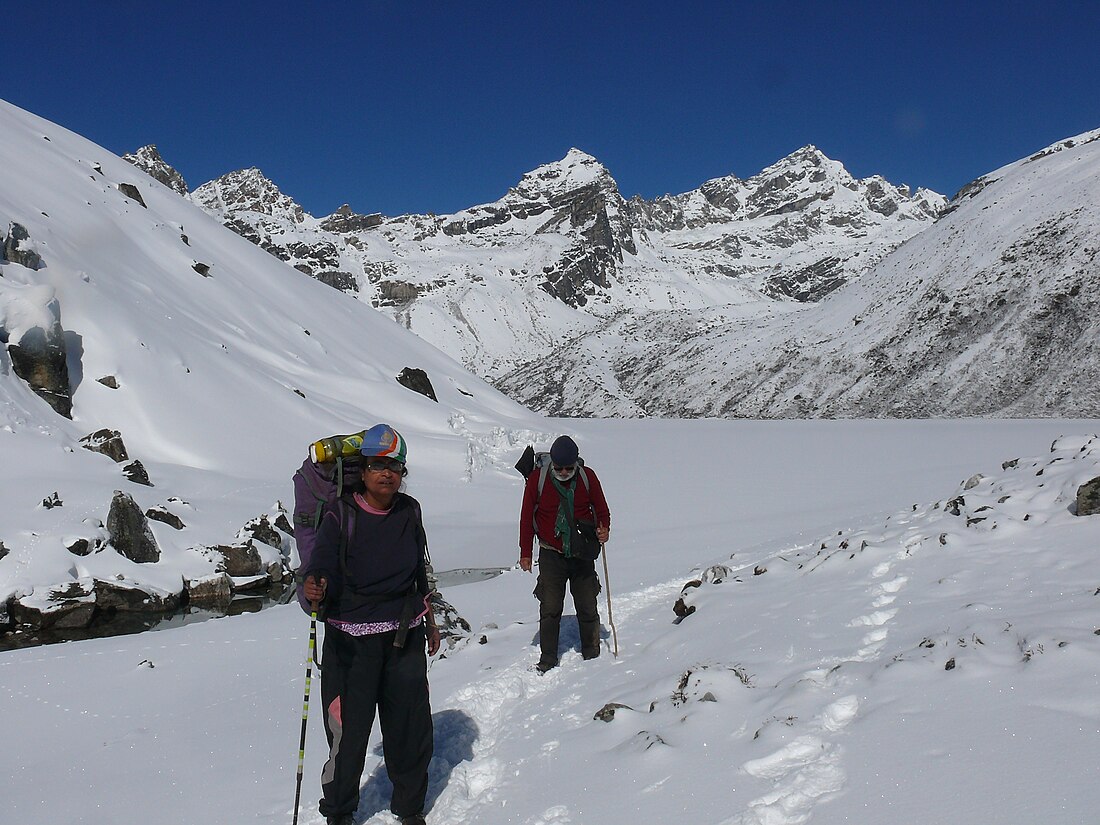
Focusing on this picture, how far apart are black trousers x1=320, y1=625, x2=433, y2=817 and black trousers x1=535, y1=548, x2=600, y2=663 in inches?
93.8

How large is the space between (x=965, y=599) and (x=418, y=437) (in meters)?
21.2

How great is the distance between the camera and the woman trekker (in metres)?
4.39

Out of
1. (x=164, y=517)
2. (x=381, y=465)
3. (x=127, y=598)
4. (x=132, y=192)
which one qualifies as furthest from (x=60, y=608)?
(x=132, y=192)

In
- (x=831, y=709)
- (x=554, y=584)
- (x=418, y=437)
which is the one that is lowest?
(x=831, y=709)

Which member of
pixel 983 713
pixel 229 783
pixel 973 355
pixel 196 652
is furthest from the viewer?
pixel 973 355

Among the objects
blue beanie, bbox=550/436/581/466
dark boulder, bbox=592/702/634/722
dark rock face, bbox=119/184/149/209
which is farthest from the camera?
dark rock face, bbox=119/184/149/209

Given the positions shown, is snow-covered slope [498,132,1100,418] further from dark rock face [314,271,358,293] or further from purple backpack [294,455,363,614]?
dark rock face [314,271,358,293]

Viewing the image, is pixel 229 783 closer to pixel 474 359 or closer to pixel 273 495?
pixel 273 495

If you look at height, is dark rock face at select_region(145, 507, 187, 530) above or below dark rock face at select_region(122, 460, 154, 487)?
below

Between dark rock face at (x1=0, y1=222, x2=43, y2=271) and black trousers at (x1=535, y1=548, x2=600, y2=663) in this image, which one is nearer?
black trousers at (x1=535, y1=548, x2=600, y2=663)

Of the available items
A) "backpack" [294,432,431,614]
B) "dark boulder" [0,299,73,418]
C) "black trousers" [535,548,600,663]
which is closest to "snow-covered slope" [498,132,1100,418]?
"black trousers" [535,548,600,663]

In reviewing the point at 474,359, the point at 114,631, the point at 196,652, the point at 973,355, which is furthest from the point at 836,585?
the point at 474,359

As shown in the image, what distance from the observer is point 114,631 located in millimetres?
11711

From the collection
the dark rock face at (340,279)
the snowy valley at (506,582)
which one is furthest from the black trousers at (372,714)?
the dark rock face at (340,279)
